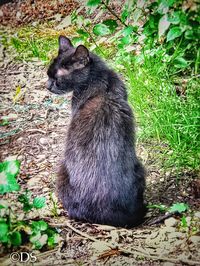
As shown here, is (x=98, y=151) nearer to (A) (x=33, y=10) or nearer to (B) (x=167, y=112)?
(B) (x=167, y=112)

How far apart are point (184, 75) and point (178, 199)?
1524 millimetres

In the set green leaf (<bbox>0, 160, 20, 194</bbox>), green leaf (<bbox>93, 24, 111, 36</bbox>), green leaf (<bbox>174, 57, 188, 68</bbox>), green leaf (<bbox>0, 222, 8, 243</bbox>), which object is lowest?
green leaf (<bbox>0, 222, 8, 243</bbox>)

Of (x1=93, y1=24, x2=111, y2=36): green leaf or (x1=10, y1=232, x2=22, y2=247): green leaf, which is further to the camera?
(x1=93, y1=24, x2=111, y2=36): green leaf

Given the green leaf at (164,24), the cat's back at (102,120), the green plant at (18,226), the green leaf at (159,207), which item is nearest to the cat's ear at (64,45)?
the cat's back at (102,120)

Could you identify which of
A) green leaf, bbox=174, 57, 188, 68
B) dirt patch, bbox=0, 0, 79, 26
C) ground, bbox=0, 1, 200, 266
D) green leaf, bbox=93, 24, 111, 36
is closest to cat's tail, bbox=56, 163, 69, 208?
ground, bbox=0, 1, 200, 266

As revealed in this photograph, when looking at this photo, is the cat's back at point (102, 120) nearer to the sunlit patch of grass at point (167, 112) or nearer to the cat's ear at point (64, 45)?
the cat's ear at point (64, 45)

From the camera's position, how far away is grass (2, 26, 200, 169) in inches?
130

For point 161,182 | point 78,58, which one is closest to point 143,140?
point 161,182

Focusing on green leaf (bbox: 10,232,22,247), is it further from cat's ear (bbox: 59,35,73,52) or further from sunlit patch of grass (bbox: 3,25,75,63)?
sunlit patch of grass (bbox: 3,25,75,63)

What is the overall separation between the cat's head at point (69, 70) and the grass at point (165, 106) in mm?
772

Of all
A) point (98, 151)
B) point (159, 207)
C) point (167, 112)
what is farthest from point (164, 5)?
point (159, 207)

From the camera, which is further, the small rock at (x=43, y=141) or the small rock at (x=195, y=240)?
the small rock at (x=43, y=141)

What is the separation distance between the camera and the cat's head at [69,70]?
117 inches

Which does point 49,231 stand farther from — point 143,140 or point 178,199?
point 143,140
